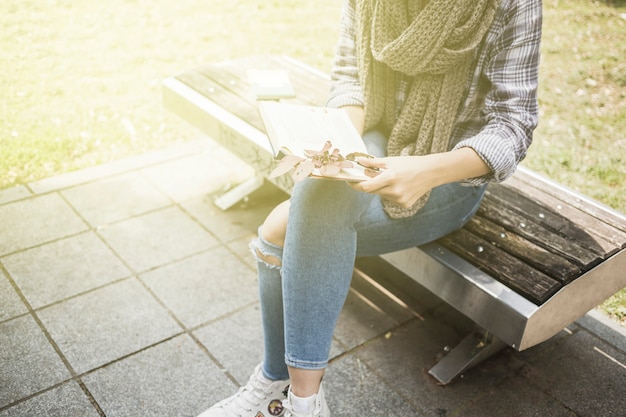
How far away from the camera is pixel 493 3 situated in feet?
6.21

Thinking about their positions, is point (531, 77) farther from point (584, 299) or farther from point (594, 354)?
point (594, 354)

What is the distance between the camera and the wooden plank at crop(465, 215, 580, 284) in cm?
205

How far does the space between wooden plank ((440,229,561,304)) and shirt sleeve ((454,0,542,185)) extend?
335 mm

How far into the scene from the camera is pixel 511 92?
1902mm

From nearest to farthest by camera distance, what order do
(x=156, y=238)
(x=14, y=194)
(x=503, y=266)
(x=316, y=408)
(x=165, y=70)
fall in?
Answer: (x=316, y=408), (x=503, y=266), (x=156, y=238), (x=14, y=194), (x=165, y=70)

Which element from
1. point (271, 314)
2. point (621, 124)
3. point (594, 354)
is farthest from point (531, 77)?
point (621, 124)

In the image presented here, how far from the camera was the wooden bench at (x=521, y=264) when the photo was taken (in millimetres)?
2012

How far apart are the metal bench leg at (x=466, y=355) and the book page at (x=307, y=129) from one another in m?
1.01

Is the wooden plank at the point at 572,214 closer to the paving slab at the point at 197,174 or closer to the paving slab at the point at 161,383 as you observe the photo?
the paving slab at the point at 161,383

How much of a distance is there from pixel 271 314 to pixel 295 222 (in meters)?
0.39

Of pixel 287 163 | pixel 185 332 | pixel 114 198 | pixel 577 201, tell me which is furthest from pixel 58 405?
pixel 577 201

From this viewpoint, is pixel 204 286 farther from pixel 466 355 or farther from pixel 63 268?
pixel 466 355

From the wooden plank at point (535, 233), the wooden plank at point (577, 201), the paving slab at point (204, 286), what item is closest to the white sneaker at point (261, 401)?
the paving slab at point (204, 286)

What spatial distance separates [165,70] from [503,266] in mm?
3839
